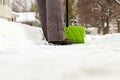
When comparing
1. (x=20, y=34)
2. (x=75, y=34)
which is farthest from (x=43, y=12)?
(x=75, y=34)

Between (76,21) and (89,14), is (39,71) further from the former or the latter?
(76,21)

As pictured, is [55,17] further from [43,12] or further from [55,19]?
[43,12]

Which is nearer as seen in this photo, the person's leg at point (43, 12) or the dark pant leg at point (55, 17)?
the dark pant leg at point (55, 17)

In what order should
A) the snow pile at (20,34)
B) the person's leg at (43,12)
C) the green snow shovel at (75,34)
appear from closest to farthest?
1. the snow pile at (20,34)
2. the person's leg at (43,12)
3. the green snow shovel at (75,34)

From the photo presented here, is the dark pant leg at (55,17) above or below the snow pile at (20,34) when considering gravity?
above

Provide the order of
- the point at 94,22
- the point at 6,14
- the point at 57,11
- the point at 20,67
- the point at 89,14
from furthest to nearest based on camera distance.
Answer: the point at 94,22 → the point at 89,14 → the point at 6,14 → the point at 57,11 → the point at 20,67

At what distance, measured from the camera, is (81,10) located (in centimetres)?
1777

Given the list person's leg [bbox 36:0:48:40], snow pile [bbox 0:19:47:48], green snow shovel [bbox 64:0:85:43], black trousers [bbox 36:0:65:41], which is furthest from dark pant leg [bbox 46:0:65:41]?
green snow shovel [bbox 64:0:85:43]

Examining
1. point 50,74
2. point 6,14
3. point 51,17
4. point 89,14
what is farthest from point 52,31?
point 89,14

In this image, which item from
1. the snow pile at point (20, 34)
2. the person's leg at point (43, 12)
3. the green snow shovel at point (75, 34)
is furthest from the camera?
the green snow shovel at point (75, 34)

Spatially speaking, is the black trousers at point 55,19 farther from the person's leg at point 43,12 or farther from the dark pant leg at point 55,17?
the person's leg at point 43,12

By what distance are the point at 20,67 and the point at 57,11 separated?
6.43 ft

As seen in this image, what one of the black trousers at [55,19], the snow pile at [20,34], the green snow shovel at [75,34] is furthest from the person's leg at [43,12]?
the green snow shovel at [75,34]

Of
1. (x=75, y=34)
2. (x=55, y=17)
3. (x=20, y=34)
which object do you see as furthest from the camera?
(x=75, y=34)
